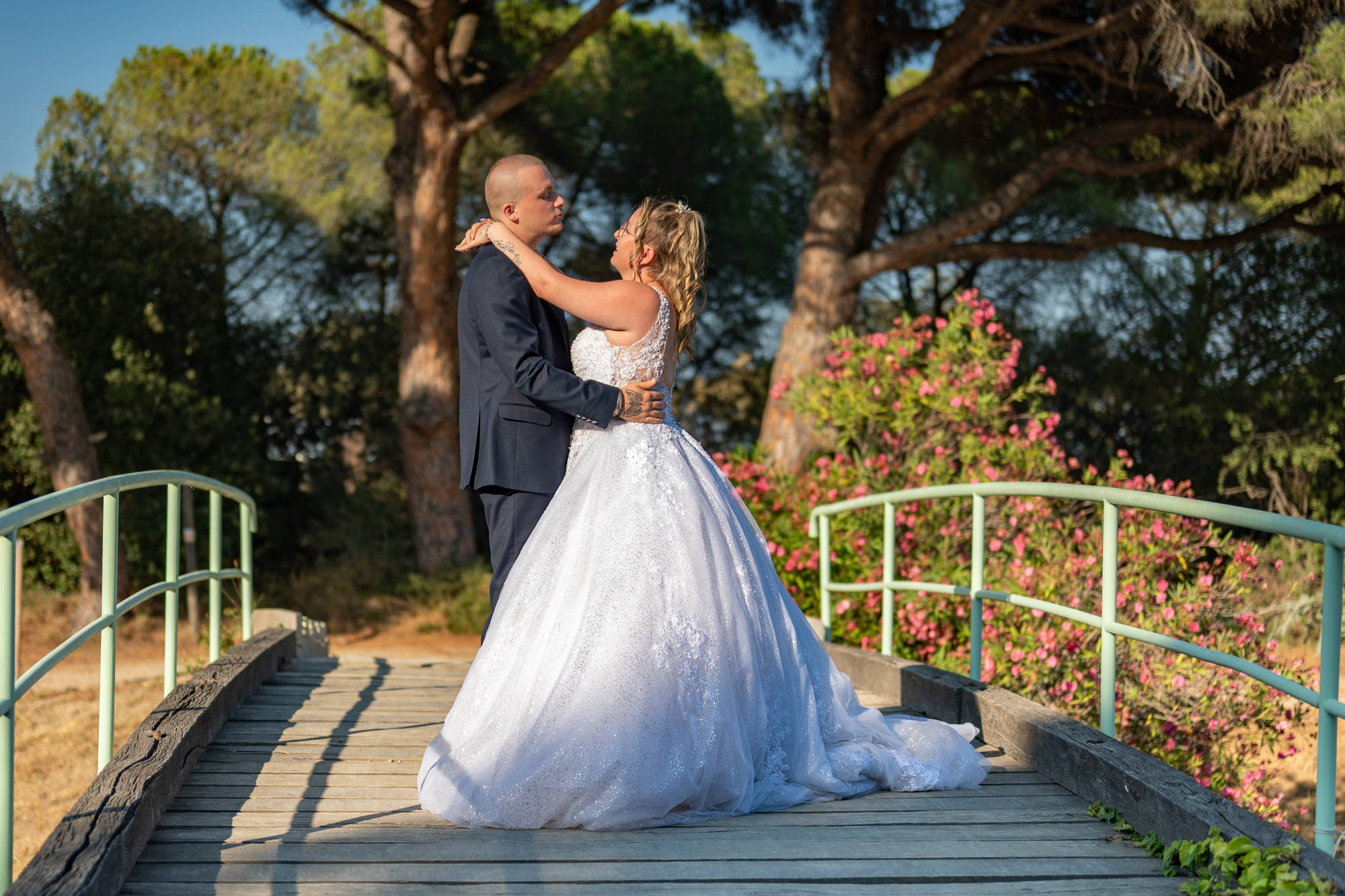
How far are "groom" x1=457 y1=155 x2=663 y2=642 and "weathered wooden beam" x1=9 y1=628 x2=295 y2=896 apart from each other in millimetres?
1006

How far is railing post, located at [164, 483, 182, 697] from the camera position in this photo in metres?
3.93

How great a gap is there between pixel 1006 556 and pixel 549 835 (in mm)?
5451

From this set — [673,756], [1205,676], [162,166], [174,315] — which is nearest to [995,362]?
[1205,676]

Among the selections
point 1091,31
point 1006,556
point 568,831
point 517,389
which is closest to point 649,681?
point 568,831

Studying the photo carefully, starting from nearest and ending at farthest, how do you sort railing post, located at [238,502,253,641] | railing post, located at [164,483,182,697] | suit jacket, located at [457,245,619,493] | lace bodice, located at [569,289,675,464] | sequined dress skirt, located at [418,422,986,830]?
1. sequined dress skirt, located at [418,422,986,830]
2. suit jacket, located at [457,245,619,493]
3. lace bodice, located at [569,289,675,464]
4. railing post, located at [164,483,182,697]
5. railing post, located at [238,502,253,641]

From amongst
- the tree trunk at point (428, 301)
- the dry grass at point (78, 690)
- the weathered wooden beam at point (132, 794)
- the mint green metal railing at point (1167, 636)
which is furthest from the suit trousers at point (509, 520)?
the tree trunk at point (428, 301)

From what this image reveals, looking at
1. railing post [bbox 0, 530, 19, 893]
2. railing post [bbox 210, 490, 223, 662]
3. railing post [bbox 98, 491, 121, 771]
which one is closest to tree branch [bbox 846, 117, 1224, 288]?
railing post [bbox 210, 490, 223, 662]

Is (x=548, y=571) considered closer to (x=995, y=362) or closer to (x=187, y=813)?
(x=187, y=813)

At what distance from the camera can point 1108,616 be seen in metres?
3.52

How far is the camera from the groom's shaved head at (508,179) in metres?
3.61

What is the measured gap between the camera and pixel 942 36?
1112cm

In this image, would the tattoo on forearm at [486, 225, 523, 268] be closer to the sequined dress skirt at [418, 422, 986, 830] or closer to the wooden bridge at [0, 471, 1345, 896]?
the sequined dress skirt at [418, 422, 986, 830]

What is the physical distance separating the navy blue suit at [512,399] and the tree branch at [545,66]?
7429 mm

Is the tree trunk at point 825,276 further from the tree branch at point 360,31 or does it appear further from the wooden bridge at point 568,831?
the wooden bridge at point 568,831
